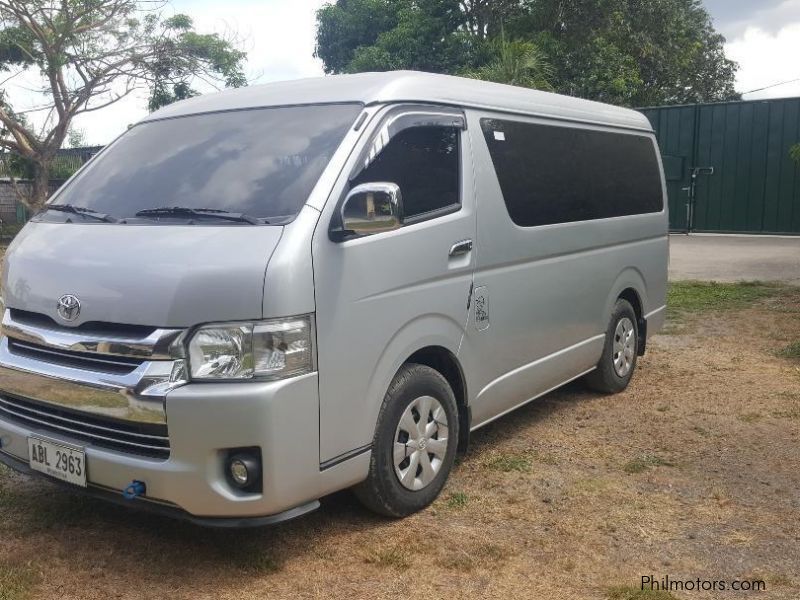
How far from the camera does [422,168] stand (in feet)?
12.9

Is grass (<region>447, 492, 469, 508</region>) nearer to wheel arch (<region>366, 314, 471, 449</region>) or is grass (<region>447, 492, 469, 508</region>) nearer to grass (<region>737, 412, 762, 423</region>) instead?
wheel arch (<region>366, 314, 471, 449</region>)

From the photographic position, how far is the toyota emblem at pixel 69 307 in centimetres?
330

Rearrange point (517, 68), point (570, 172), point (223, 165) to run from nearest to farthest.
A: point (223, 165) → point (570, 172) → point (517, 68)

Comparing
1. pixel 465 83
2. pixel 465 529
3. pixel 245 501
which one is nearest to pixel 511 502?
pixel 465 529

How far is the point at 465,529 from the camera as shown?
3.81 metres

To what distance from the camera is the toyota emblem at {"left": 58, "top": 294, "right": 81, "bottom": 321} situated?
330 cm

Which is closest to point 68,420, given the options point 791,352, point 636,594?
point 636,594

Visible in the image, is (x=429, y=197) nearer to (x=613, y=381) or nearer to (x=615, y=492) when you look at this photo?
(x=615, y=492)

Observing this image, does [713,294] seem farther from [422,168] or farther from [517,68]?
[422,168]

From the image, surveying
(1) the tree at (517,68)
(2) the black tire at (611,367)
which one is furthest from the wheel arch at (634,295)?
(1) the tree at (517,68)

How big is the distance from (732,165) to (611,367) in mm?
12881

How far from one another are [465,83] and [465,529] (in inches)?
91.5

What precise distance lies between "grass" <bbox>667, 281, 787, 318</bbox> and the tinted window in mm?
3543

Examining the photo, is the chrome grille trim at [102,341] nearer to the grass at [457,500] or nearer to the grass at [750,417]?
the grass at [457,500]
